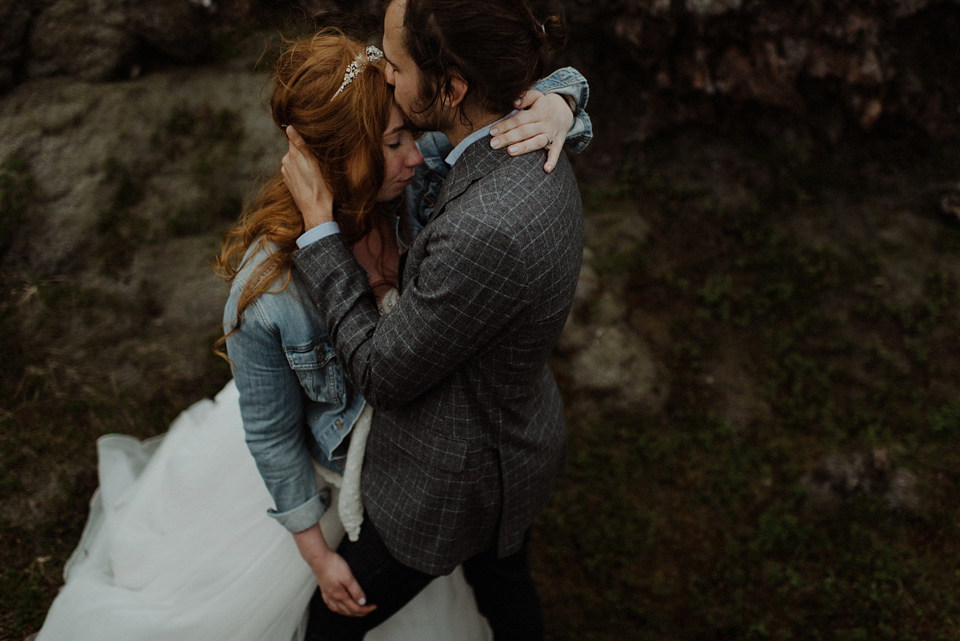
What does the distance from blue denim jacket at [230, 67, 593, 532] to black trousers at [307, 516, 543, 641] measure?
205 mm

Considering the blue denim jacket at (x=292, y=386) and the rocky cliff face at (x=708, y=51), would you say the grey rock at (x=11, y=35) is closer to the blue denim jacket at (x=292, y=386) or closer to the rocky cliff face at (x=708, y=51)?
the rocky cliff face at (x=708, y=51)

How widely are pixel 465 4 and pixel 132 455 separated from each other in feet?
9.08

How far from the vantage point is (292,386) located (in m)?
1.79

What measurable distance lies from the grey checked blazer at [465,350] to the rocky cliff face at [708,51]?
2.93 m

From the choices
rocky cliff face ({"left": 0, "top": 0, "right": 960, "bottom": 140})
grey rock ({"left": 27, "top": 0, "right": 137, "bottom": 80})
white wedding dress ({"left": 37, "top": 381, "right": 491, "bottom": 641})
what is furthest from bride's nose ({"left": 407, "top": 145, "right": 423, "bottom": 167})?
grey rock ({"left": 27, "top": 0, "right": 137, "bottom": 80})

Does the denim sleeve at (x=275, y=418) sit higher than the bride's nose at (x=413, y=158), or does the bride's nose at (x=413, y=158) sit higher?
the bride's nose at (x=413, y=158)

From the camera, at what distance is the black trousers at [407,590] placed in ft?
6.09

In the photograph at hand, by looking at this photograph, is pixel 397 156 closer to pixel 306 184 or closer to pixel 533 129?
pixel 306 184

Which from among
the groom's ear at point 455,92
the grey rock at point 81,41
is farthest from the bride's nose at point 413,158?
the grey rock at point 81,41

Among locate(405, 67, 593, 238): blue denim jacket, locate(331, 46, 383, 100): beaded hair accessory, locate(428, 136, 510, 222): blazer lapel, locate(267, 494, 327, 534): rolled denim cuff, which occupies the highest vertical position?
locate(331, 46, 383, 100): beaded hair accessory

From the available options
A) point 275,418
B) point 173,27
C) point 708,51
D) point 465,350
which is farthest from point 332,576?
point 173,27

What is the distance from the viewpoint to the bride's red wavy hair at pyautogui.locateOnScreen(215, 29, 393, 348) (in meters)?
1.60

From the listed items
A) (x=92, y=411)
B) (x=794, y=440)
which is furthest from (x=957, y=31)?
(x=92, y=411)

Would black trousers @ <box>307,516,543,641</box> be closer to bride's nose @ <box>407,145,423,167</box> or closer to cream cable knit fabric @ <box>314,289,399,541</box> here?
cream cable knit fabric @ <box>314,289,399,541</box>
